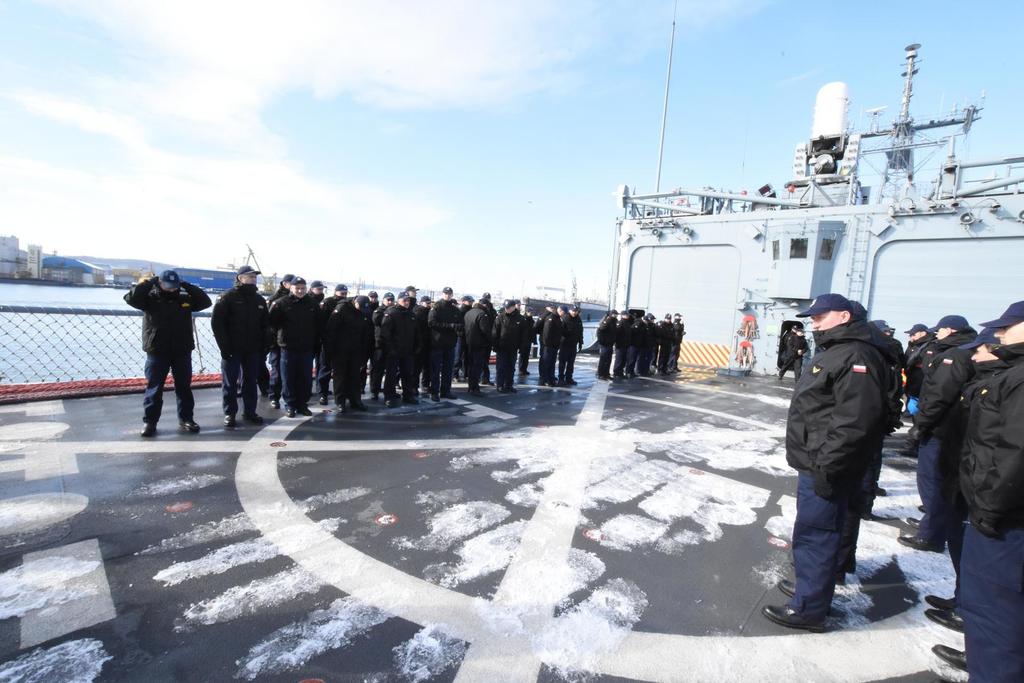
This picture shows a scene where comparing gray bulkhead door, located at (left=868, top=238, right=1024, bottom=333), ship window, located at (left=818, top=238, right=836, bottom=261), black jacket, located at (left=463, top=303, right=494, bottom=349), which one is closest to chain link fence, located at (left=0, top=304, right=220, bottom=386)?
black jacket, located at (left=463, top=303, right=494, bottom=349)

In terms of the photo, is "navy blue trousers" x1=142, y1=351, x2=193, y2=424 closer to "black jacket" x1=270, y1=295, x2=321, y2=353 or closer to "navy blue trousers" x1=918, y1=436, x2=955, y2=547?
"black jacket" x1=270, y1=295, x2=321, y2=353

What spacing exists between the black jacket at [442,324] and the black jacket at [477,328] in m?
0.64

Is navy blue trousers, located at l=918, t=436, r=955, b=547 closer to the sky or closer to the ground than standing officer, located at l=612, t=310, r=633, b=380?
closer to the ground

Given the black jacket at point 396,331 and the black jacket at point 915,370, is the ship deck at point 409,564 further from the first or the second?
the black jacket at point 396,331

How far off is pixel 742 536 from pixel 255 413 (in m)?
5.70

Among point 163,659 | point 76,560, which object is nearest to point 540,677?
point 163,659

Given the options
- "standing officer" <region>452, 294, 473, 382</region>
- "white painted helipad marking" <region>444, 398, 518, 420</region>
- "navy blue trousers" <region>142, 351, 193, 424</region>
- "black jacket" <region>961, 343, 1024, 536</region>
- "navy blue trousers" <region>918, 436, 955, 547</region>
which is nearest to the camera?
"black jacket" <region>961, 343, 1024, 536</region>

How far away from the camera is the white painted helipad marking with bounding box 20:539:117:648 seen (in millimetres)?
2137

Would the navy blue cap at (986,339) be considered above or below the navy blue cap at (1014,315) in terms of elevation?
below

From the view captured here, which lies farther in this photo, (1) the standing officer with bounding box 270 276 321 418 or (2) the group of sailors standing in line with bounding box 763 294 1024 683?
(1) the standing officer with bounding box 270 276 321 418

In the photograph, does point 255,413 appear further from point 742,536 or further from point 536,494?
point 742,536

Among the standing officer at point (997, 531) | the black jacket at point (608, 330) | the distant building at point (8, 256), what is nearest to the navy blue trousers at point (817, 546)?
the standing officer at point (997, 531)

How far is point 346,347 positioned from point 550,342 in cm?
516

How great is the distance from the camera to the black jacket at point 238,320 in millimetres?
5500
